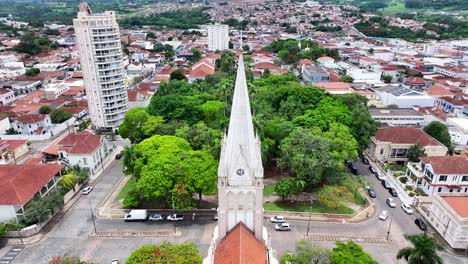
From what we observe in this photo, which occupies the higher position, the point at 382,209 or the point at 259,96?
the point at 259,96

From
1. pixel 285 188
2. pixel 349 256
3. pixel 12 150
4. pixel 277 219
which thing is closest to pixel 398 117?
pixel 285 188

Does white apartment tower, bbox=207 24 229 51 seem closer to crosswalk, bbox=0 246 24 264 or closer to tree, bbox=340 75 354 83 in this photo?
tree, bbox=340 75 354 83

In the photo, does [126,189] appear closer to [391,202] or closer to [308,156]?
[308,156]

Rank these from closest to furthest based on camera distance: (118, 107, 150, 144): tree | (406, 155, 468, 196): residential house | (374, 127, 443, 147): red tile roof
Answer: (406, 155, 468, 196): residential house → (374, 127, 443, 147): red tile roof → (118, 107, 150, 144): tree

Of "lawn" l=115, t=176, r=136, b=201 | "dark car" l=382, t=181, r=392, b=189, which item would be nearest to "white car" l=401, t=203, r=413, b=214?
"dark car" l=382, t=181, r=392, b=189

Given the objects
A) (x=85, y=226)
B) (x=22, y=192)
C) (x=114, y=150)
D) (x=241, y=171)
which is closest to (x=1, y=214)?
(x=22, y=192)

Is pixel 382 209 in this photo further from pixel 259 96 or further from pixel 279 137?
pixel 259 96

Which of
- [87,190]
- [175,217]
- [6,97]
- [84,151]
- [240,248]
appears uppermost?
[240,248]
